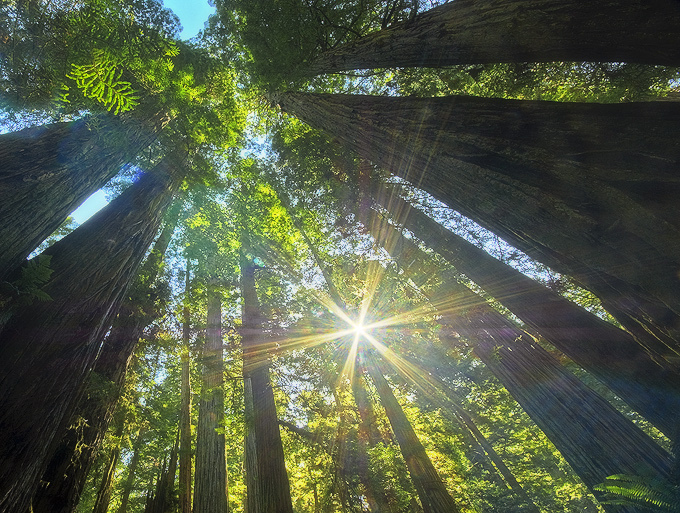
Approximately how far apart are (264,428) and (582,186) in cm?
551

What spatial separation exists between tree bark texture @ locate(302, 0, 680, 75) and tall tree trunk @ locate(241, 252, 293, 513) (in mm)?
5398

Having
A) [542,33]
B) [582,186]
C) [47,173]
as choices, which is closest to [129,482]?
[47,173]

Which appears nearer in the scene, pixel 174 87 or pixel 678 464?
pixel 678 464

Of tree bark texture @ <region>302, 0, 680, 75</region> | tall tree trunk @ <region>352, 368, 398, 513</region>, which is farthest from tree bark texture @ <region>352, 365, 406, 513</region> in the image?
tree bark texture @ <region>302, 0, 680, 75</region>

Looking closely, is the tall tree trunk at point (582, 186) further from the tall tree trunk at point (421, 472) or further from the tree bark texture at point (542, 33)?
the tall tree trunk at point (421, 472)

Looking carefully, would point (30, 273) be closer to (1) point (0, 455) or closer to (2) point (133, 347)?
(1) point (0, 455)

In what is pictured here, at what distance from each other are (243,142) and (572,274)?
10.4 meters

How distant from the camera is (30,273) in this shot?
6.24 feet

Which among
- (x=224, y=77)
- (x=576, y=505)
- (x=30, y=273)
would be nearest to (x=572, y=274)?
(x=30, y=273)

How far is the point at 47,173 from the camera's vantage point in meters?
2.45

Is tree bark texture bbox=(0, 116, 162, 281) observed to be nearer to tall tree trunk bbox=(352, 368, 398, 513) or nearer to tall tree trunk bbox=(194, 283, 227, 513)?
tall tree trunk bbox=(194, 283, 227, 513)

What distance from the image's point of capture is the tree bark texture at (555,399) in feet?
8.77

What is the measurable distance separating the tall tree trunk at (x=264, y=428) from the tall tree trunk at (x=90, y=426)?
197 centimetres

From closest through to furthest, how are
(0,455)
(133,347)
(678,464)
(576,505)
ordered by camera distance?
(678,464)
(0,455)
(133,347)
(576,505)
